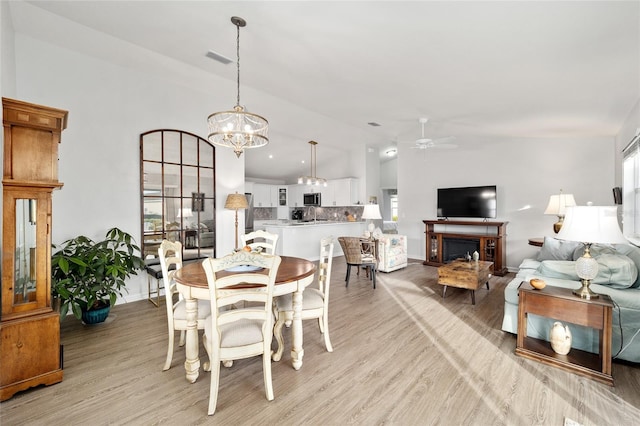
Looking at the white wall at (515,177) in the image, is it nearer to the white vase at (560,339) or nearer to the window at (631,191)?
the window at (631,191)

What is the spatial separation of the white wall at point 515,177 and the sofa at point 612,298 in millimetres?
2461

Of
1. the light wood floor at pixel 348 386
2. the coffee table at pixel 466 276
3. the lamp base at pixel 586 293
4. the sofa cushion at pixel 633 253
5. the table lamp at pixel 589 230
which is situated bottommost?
the light wood floor at pixel 348 386

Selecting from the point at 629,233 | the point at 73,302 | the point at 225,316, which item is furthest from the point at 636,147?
the point at 73,302

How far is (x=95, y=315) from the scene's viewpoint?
322 cm

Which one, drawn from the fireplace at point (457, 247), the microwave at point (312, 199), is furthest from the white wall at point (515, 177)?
the microwave at point (312, 199)

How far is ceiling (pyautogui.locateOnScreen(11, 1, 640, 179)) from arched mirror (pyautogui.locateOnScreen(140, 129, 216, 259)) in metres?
1.21

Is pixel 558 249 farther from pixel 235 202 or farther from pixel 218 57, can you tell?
pixel 218 57

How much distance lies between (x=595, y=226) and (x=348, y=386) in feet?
7.27

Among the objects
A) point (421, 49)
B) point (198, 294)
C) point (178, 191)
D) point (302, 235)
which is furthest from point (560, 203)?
point (178, 191)

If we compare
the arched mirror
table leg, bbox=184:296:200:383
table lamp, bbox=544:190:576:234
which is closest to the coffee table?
table lamp, bbox=544:190:576:234

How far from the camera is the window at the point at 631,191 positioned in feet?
11.9

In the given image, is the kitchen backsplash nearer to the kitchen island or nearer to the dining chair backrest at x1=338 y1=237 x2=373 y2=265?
the kitchen island

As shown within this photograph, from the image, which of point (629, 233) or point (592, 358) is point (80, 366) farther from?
point (629, 233)

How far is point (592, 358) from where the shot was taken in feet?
7.78
